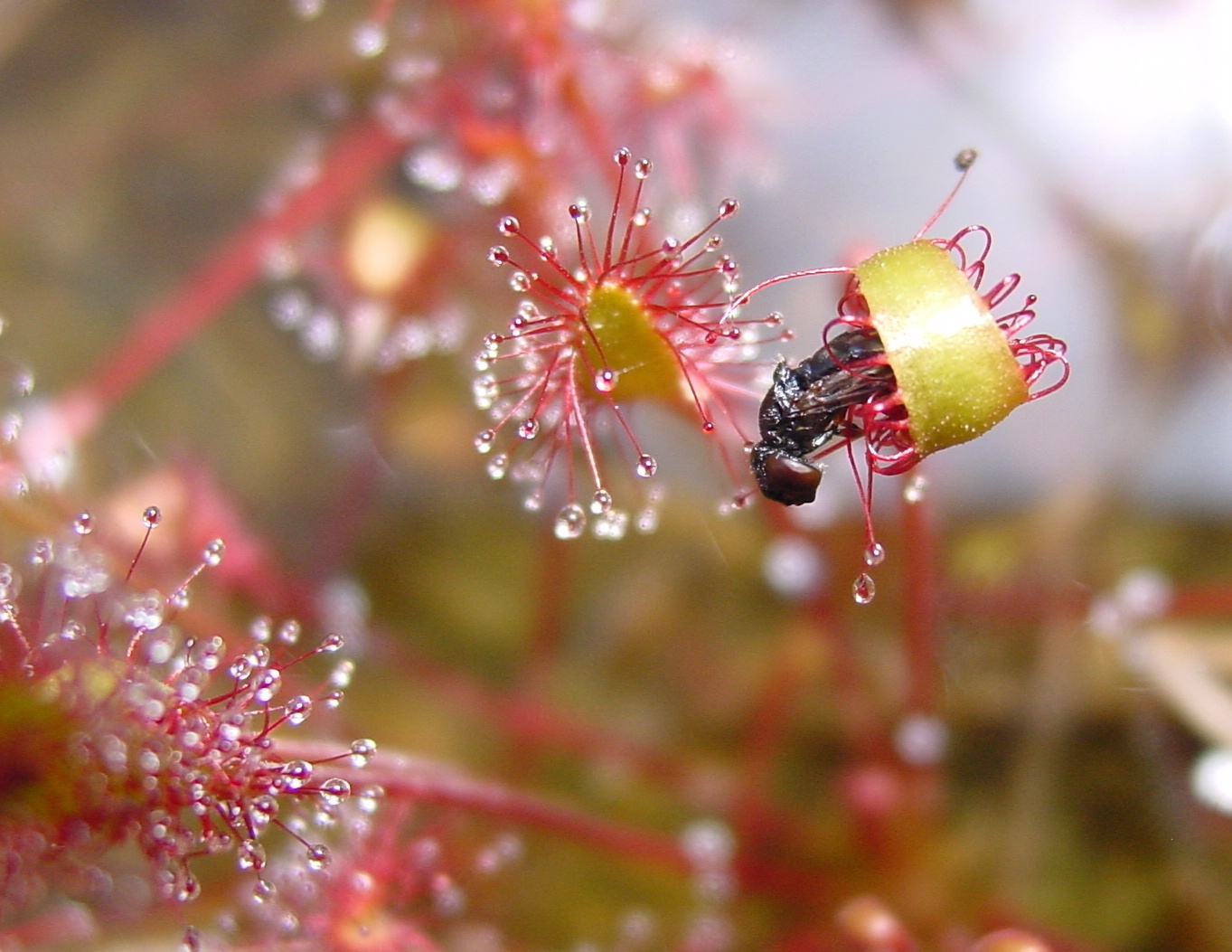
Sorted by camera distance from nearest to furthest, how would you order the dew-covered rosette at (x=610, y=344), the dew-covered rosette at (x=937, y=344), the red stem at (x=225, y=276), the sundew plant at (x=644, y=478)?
the dew-covered rosette at (x=937, y=344) → the dew-covered rosette at (x=610, y=344) → the sundew plant at (x=644, y=478) → the red stem at (x=225, y=276)

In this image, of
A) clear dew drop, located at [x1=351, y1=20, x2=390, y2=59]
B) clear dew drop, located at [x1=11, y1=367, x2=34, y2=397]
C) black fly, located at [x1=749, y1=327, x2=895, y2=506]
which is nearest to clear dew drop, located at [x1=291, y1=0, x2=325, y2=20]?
clear dew drop, located at [x1=351, y1=20, x2=390, y2=59]

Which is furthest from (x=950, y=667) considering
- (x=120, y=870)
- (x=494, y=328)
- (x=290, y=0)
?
(x=290, y=0)

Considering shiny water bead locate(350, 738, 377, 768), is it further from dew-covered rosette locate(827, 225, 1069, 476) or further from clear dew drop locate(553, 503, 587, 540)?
dew-covered rosette locate(827, 225, 1069, 476)

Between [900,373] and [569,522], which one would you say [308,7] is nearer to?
[569,522]

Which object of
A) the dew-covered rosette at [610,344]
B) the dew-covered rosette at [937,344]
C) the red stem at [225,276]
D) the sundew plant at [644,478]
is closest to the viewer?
the dew-covered rosette at [937,344]

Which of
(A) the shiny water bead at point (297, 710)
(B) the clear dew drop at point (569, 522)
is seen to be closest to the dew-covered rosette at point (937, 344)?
(B) the clear dew drop at point (569, 522)

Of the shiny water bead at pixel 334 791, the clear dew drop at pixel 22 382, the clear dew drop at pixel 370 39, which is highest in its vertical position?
the clear dew drop at pixel 370 39

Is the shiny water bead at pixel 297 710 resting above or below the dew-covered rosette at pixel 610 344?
below

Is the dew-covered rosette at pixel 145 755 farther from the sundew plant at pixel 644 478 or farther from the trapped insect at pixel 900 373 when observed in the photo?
the trapped insect at pixel 900 373
